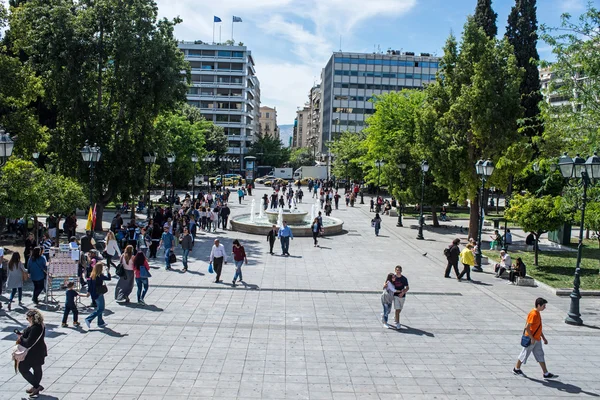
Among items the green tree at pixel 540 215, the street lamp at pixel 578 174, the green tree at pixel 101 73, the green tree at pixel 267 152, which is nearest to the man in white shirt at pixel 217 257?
the street lamp at pixel 578 174

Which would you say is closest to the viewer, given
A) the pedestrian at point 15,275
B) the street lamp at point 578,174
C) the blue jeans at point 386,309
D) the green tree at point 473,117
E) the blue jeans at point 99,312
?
the blue jeans at point 99,312

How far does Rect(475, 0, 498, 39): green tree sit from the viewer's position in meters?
39.7

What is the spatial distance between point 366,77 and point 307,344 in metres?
83.6

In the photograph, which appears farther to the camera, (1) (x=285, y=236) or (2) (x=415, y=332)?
(1) (x=285, y=236)

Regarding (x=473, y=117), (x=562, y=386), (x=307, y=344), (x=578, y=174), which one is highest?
(x=473, y=117)

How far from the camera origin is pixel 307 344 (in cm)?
1112

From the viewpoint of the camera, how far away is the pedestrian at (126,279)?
13.4 m

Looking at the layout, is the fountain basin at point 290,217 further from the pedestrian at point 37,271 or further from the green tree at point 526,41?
the green tree at point 526,41

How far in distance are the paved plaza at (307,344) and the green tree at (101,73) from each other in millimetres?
10228

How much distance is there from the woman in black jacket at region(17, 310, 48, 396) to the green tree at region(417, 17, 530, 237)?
21799mm

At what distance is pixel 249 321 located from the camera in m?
12.6

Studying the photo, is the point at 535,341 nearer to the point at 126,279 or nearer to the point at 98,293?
the point at 98,293

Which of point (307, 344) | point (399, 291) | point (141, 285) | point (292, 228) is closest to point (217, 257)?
point (141, 285)

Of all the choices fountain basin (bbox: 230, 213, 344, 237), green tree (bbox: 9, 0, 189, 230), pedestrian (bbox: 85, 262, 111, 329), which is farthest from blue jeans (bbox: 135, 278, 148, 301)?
fountain basin (bbox: 230, 213, 344, 237)
